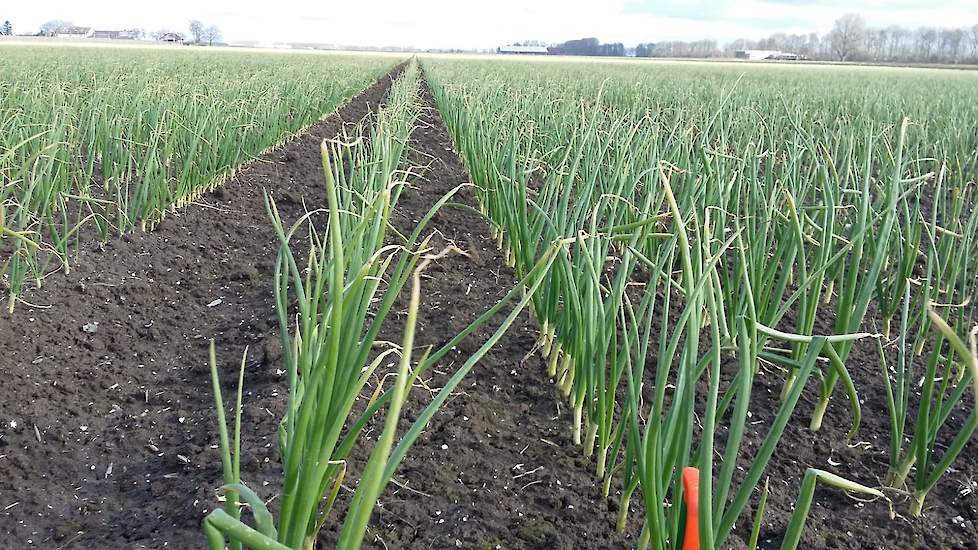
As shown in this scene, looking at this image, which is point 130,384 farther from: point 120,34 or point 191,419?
point 120,34

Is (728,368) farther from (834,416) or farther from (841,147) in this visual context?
(841,147)

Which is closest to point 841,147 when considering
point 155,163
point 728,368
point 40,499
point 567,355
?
point 728,368

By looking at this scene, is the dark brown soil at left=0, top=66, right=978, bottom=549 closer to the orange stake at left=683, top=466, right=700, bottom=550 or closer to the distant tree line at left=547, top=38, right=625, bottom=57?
the orange stake at left=683, top=466, right=700, bottom=550

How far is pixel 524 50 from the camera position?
72562 millimetres

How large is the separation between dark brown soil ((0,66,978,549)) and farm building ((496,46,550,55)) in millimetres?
71263

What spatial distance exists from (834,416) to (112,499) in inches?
64.7

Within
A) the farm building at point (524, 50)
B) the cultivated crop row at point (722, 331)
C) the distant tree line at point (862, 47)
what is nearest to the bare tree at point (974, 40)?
the distant tree line at point (862, 47)

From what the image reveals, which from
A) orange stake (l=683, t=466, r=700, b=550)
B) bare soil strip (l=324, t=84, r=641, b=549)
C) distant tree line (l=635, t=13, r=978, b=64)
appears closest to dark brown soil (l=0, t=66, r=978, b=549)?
bare soil strip (l=324, t=84, r=641, b=549)

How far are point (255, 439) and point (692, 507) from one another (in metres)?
1.09

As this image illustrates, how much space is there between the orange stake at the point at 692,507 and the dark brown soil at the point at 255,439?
45 cm

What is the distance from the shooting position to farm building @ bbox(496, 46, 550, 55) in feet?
234

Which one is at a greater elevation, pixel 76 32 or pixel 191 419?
pixel 76 32

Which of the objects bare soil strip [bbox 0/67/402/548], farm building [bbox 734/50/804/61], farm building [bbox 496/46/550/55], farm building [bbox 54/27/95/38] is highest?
farm building [bbox 54/27/95/38]

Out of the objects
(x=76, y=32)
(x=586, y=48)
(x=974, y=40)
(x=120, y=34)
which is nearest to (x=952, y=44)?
(x=974, y=40)
